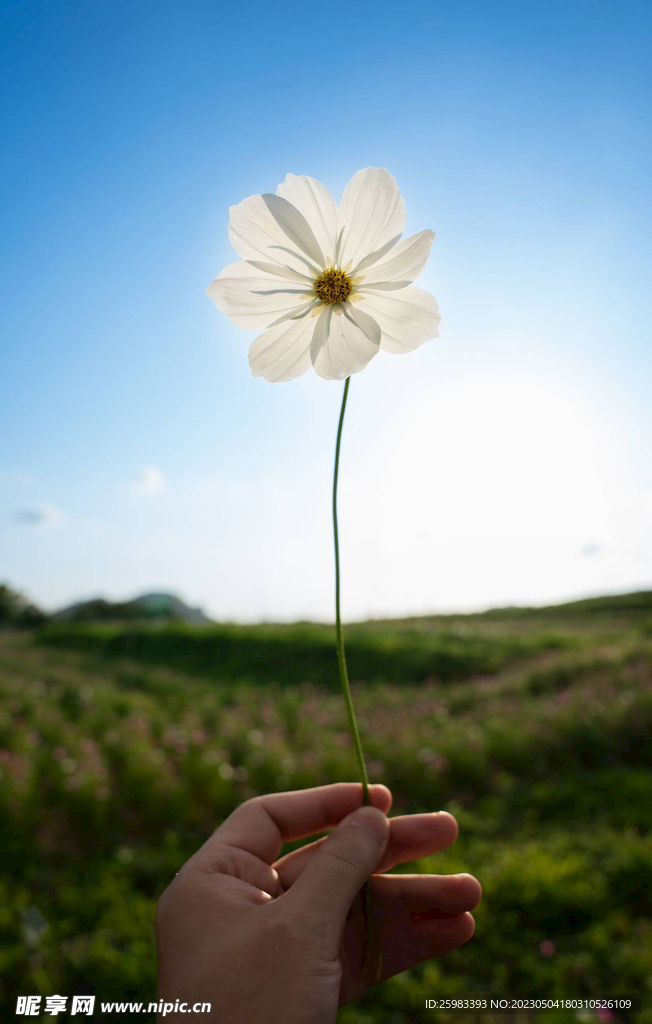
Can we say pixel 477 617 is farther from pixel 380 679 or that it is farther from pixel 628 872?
pixel 628 872

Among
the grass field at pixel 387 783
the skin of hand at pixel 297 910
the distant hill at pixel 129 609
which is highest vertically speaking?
the distant hill at pixel 129 609

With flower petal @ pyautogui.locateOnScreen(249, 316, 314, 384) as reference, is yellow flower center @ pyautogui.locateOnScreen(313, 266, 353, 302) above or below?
above

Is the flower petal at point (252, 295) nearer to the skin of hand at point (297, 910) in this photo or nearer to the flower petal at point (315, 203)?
the flower petal at point (315, 203)

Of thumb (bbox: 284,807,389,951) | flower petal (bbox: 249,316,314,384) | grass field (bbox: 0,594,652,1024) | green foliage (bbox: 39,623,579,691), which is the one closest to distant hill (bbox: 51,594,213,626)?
green foliage (bbox: 39,623,579,691)

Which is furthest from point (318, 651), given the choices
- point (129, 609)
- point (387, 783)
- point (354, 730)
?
point (129, 609)

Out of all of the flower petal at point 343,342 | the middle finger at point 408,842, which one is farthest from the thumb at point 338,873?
the flower petal at point 343,342

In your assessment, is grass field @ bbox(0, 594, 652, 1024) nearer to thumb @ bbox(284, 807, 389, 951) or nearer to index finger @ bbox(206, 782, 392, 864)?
index finger @ bbox(206, 782, 392, 864)

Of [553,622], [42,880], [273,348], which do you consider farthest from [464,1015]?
[553,622]
